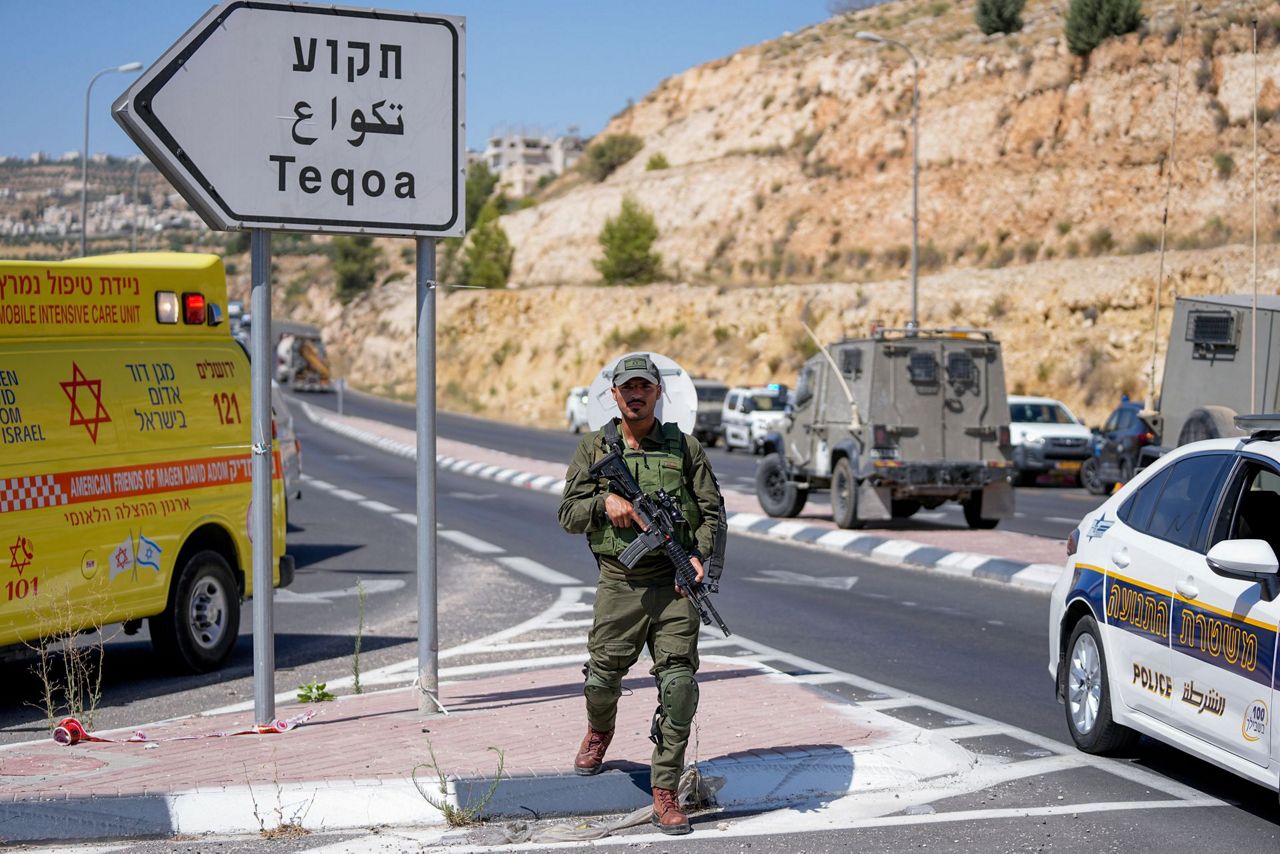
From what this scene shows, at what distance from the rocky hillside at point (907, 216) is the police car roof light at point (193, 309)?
37.8 metres

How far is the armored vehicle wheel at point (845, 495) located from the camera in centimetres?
1989

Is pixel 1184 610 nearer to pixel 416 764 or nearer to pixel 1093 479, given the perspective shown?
pixel 416 764

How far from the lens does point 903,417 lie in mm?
20000

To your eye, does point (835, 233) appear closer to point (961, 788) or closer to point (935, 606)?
point (935, 606)

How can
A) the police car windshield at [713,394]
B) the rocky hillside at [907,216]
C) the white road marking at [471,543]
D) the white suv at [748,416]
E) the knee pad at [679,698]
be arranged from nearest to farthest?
the knee pad at [679,698] → the white road marking at [471,543] → the white suv at [748,416] → the police car windshield at [713,394] → the rocky hillside at [907,216]

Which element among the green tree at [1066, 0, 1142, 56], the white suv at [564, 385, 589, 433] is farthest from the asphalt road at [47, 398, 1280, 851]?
the green tree at [1066, 0, 1142, 56]

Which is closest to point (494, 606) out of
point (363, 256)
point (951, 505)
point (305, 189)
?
point (305, 189)

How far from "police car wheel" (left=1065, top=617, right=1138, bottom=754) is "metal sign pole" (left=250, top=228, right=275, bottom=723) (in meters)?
4.06

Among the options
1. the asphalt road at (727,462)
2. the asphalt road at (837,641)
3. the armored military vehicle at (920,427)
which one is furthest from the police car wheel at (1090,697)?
the asphalt road at (727,462)

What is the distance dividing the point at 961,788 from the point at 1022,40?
227 ft

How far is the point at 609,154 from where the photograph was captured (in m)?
105

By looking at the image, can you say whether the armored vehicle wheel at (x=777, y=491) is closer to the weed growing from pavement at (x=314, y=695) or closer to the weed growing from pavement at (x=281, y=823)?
the weed growing from pavement at (x=314, y=695)

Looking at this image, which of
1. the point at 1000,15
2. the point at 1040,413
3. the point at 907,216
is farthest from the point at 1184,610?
the point at 1000,15

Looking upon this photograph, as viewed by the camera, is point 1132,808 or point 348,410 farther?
point 348,410
